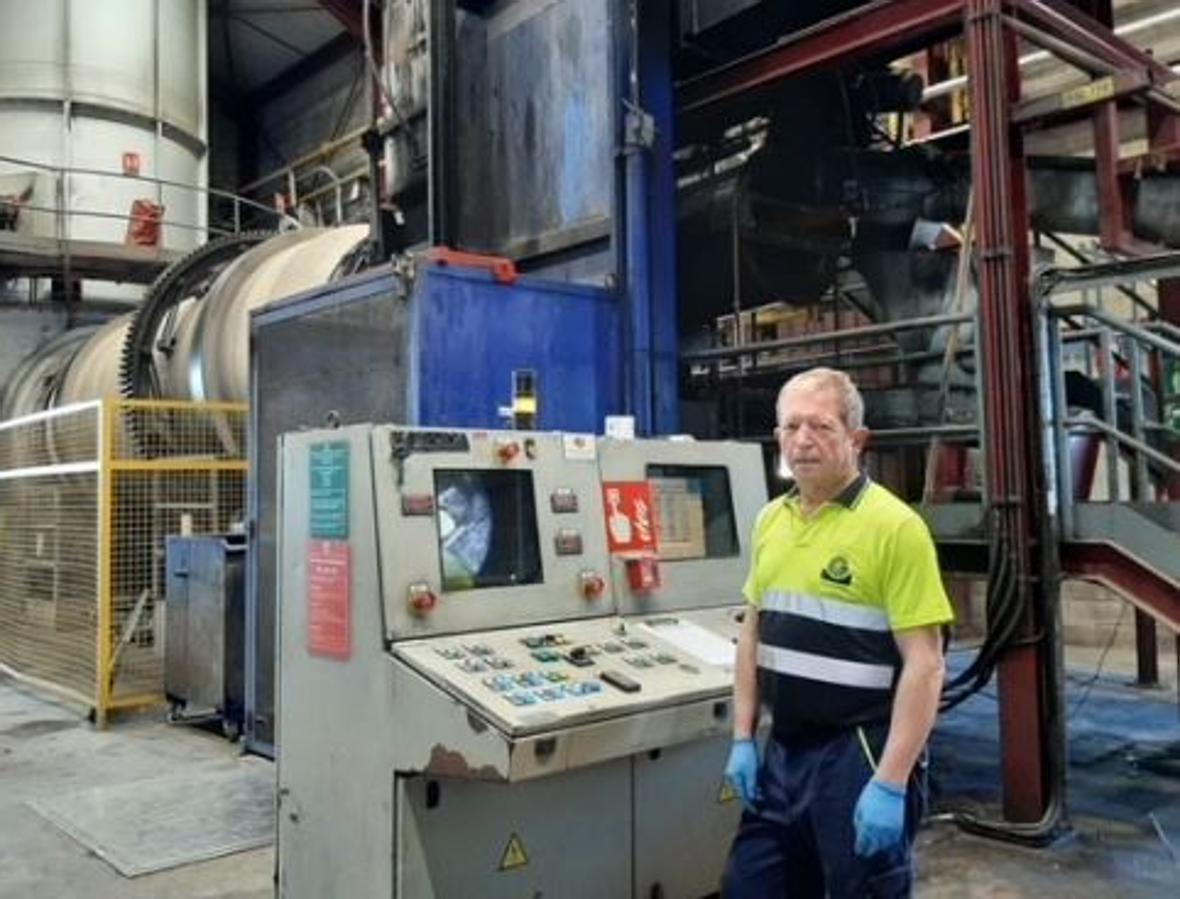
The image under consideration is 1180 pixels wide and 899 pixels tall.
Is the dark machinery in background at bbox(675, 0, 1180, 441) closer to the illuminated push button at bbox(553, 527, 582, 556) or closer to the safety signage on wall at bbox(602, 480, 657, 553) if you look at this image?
the safety signage on wall at bbox(602, 480, 657, 553)

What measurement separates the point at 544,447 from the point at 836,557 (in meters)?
0.97

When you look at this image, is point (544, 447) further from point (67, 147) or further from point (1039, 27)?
point (67, 147)

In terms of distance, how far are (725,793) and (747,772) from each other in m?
1.02

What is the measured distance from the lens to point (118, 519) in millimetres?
5484

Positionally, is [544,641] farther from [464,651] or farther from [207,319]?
[207,319]

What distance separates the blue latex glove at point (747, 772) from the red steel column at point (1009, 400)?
190 centimetres

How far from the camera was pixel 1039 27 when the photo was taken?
12.6ft

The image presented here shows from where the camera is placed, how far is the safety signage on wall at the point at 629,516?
2.72 metres

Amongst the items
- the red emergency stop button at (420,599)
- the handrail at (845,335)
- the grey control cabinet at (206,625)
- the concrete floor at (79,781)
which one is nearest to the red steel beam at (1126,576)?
the handrail at (845,335)

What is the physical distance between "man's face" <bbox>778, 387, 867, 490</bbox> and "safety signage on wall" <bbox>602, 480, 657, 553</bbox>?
0.88 meters

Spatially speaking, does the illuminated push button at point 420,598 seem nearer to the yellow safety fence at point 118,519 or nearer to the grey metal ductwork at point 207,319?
the grey metal ductwork at point 207,319

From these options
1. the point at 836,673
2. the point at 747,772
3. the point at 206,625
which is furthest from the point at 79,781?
the point at 836,673

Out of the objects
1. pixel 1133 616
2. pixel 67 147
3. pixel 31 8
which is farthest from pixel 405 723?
pixel 31 8

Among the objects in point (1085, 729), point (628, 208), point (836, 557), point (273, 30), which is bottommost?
point (1085, 729)
